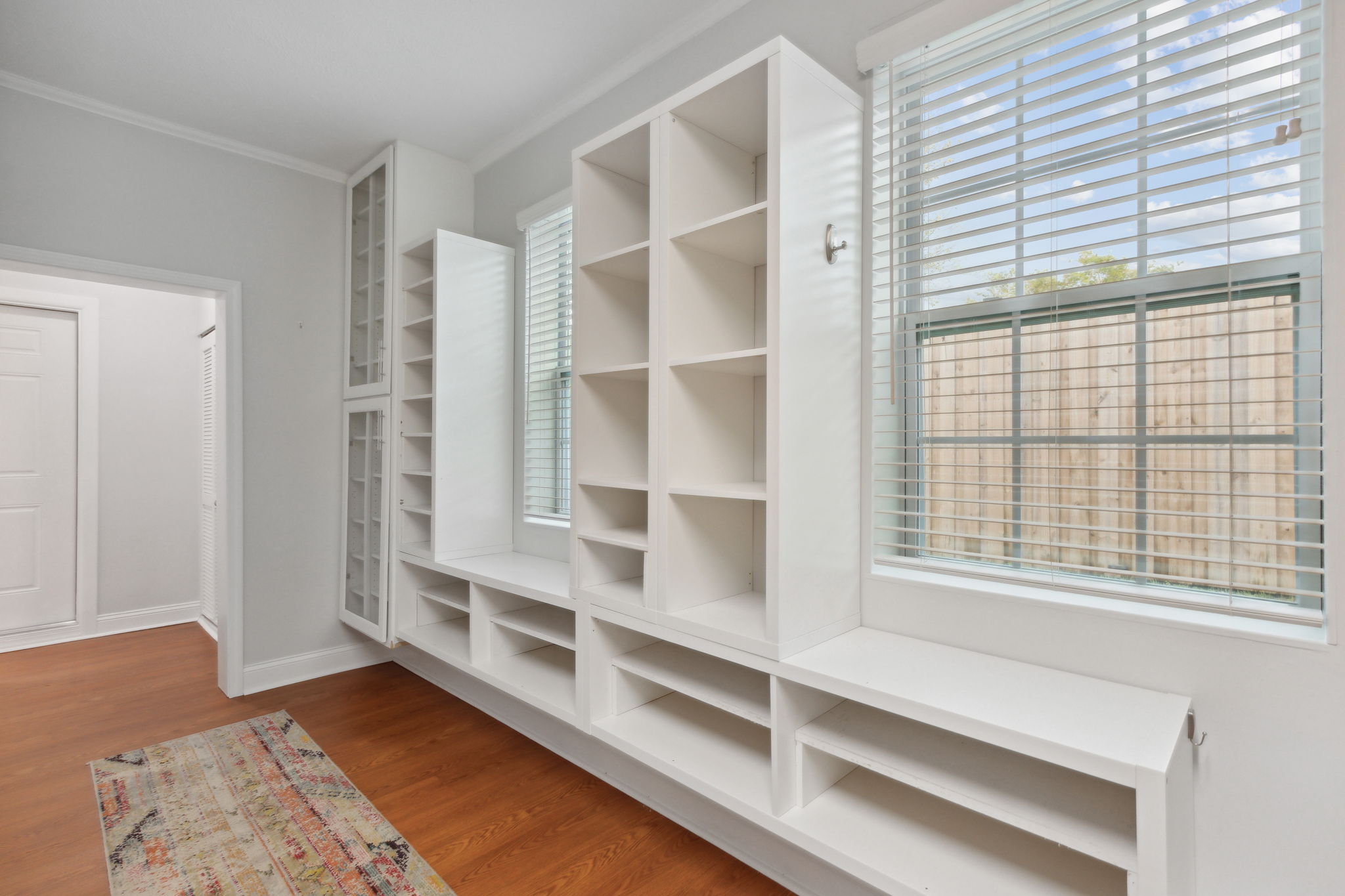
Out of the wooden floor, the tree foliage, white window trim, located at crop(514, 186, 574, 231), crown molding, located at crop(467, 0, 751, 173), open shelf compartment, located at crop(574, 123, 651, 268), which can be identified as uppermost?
crown molding, located at crop(467, 0, 751, 173)

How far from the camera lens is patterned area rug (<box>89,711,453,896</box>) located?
1.87 meters

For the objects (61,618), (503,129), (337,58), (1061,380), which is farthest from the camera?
(61,618)

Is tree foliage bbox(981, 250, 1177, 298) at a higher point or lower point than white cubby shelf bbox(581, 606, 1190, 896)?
higher

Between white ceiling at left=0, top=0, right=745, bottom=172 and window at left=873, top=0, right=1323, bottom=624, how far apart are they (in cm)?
107

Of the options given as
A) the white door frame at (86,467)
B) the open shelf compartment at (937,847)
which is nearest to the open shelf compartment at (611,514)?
the open shelf compartment at (937,847)

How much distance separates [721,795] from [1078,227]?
62.3 inches

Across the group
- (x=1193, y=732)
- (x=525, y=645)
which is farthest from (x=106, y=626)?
(x=1193, y=732)

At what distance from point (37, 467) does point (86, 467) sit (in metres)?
0.24

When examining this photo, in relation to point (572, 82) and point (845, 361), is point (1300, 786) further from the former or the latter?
point (572, 82)

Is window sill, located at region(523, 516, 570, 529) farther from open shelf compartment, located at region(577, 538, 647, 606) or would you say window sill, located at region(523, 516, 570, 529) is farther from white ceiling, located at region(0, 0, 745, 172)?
white ceiling, located at region(0, 0, 745, 172)

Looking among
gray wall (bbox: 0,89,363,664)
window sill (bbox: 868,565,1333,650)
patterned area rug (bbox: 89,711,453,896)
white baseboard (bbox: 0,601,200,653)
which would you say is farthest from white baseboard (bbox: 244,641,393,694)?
window sill (bbox: 868,565,1333,650)

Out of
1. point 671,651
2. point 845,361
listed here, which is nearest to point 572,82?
point 845,361

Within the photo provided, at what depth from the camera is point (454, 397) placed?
2979 mm

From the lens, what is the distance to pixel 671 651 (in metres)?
2.07
